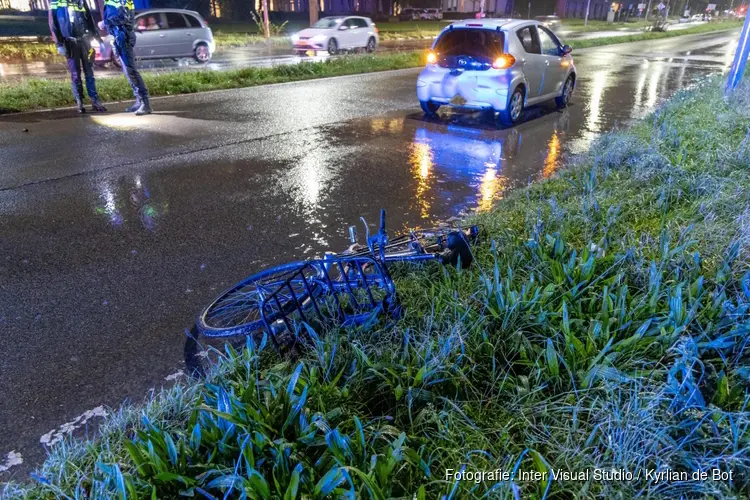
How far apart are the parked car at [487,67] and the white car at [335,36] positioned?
13569 mm

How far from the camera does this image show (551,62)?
35.4 feet

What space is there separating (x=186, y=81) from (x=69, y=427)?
11.8 metres

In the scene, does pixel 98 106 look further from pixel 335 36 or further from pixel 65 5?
pixel 335 36

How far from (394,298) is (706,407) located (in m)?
1.67

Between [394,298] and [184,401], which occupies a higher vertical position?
[394,298]

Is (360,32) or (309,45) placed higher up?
(360,32)

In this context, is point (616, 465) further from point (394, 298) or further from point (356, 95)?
point (356, 95)

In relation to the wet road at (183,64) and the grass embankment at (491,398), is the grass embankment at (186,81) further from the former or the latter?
the grass embankment at (491,398)

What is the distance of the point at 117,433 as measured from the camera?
260 centimetres

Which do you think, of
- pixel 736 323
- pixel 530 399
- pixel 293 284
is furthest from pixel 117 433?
pixel 736 323

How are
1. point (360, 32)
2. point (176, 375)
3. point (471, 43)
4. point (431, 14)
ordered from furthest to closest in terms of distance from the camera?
point (431, 14), point (360, 32), point (471, 43), point (176, 375)

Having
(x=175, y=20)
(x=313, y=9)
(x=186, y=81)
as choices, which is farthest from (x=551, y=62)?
(x=313, y=9)

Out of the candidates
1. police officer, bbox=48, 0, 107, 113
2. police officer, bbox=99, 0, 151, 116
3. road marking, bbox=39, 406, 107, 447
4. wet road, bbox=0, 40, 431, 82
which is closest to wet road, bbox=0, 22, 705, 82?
wet road, bbox=0, 40, 431, 82

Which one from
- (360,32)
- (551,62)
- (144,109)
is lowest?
(144,109)
